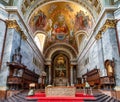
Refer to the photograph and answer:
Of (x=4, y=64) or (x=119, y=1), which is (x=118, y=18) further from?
(x=4, y=64)

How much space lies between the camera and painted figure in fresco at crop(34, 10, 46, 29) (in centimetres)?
1580

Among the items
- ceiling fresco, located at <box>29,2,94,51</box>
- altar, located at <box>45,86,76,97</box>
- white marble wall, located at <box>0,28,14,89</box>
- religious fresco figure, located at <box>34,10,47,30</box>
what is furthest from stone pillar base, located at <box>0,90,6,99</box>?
religious fresco figure, located at <box>34,10,47,30</box>

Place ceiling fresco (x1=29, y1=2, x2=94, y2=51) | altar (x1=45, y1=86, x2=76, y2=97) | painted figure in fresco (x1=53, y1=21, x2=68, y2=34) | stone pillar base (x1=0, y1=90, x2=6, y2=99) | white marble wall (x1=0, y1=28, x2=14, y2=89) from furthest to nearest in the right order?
1. painted figure in fresco (x1=53, y1=21, x2=68, y2=34)
2. ceiling fresco (x1=29, y1=2, x2=94, y2=51)
3. white marble wall (x1=0, y1=28, x2=14, y2=89)
4. stone pillar base (x1=0, y1=90, x2=6, y2=99)
5. altar (x1=45, y1=86, x2=76, y2=97)

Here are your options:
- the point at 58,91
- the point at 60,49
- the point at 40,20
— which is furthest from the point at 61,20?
the point at 58,91

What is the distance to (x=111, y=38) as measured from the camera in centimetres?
993

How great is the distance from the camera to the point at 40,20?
54.6ft

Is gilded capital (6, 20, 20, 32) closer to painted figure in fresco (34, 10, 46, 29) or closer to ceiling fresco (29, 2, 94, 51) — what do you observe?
ceiling fresco (29, 2, 94, 51)

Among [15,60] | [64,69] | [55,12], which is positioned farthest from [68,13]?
[64,69]

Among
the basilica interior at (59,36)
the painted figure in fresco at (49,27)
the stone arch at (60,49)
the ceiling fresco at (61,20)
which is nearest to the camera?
the basilica interior at (59,36)

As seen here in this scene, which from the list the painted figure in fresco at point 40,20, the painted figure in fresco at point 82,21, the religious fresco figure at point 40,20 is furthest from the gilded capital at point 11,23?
the painted figure in fresco at point 82,21

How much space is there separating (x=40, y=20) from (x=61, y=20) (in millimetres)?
4064

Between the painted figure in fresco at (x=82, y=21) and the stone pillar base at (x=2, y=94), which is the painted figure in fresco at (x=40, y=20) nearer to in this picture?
the painted figure in fresco at (x=82, y=21)

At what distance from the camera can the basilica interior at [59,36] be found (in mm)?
9352

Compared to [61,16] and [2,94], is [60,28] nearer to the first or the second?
[61,16]
